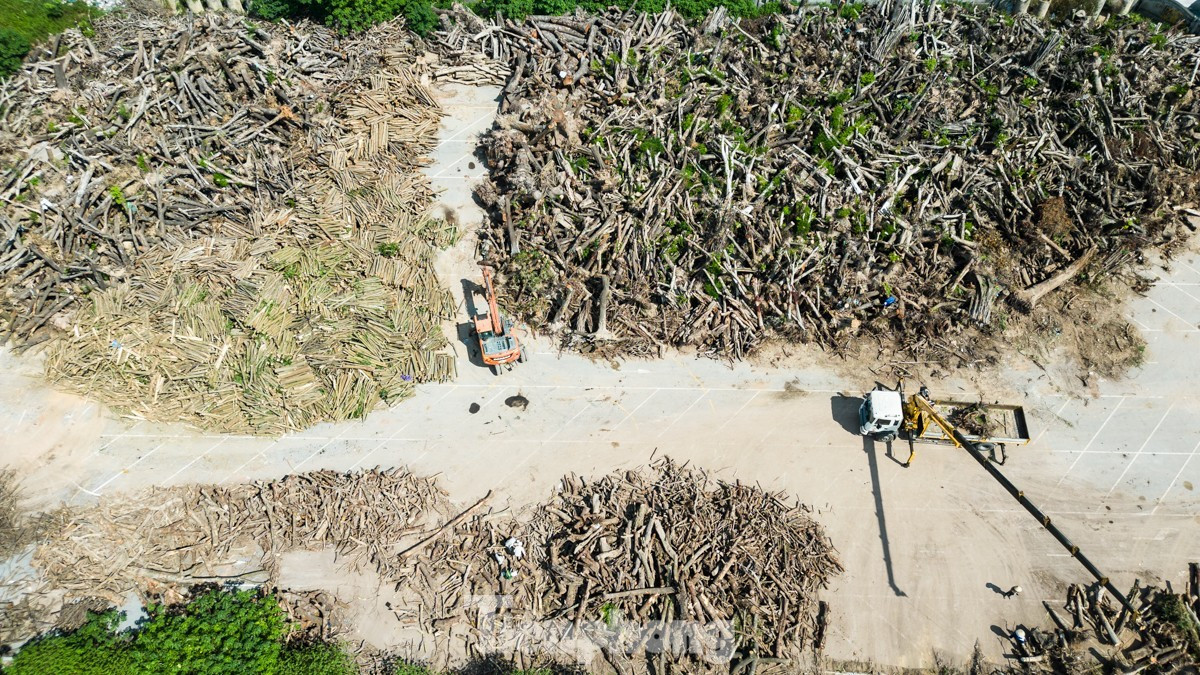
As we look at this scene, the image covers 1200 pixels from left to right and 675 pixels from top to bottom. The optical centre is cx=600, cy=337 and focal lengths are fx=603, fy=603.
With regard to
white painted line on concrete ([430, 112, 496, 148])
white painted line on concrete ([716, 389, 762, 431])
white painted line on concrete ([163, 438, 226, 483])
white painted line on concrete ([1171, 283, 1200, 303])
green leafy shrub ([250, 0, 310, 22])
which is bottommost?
white painted line on concrete ([163, 438, 226, 483])

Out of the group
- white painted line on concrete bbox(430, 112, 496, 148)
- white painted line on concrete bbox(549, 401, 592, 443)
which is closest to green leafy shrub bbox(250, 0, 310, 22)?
white painted line on concrete bbox(430, 112, 496, 148)

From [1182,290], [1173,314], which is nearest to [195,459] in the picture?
[1173,314]

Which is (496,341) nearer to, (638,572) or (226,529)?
(638,572)

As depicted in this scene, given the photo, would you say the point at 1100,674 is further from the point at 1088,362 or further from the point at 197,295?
the point at 197,295

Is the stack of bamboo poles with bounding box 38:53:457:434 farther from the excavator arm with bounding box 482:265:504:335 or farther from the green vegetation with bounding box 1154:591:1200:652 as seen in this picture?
the green vegetation with bounding box 1154:591:1200:652

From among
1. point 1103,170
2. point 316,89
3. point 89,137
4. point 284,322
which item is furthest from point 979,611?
point 89,137

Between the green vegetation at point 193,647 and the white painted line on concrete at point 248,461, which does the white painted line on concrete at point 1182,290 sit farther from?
the white painted line on concrete at point 248,461

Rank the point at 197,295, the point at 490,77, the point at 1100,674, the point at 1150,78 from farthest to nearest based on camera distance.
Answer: the point at 490,77 < the point at 1150,78 < the point at 197,295 < the point at 1100,674
